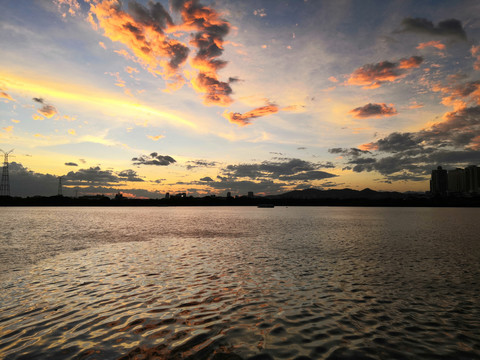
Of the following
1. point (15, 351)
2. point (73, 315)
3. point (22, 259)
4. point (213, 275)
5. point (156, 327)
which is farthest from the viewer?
point (22, 259)

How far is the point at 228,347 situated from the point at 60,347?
6.92 m

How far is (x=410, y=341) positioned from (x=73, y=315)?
16.6 meters

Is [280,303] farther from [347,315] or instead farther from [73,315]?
[73,315]

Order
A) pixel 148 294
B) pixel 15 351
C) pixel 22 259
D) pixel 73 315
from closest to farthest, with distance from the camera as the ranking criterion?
pixel 15 351
pixel 73 315
pixel 148 294
pixel 22 259

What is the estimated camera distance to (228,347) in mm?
11500

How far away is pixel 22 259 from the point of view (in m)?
31.5

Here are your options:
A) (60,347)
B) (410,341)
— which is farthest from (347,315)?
(60,347)

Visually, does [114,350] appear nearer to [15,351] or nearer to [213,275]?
[15,351]

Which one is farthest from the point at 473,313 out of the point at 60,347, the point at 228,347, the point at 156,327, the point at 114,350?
the point at 60,347

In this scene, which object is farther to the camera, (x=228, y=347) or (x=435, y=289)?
(x=435, y=289)

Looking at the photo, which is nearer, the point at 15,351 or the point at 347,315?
the point at 15,351

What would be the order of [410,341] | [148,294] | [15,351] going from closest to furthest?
[15,351] < [410,341] < [148,294]

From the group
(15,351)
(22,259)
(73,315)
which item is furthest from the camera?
(22,259)

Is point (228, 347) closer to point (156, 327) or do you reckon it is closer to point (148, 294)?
point (156, 327)
